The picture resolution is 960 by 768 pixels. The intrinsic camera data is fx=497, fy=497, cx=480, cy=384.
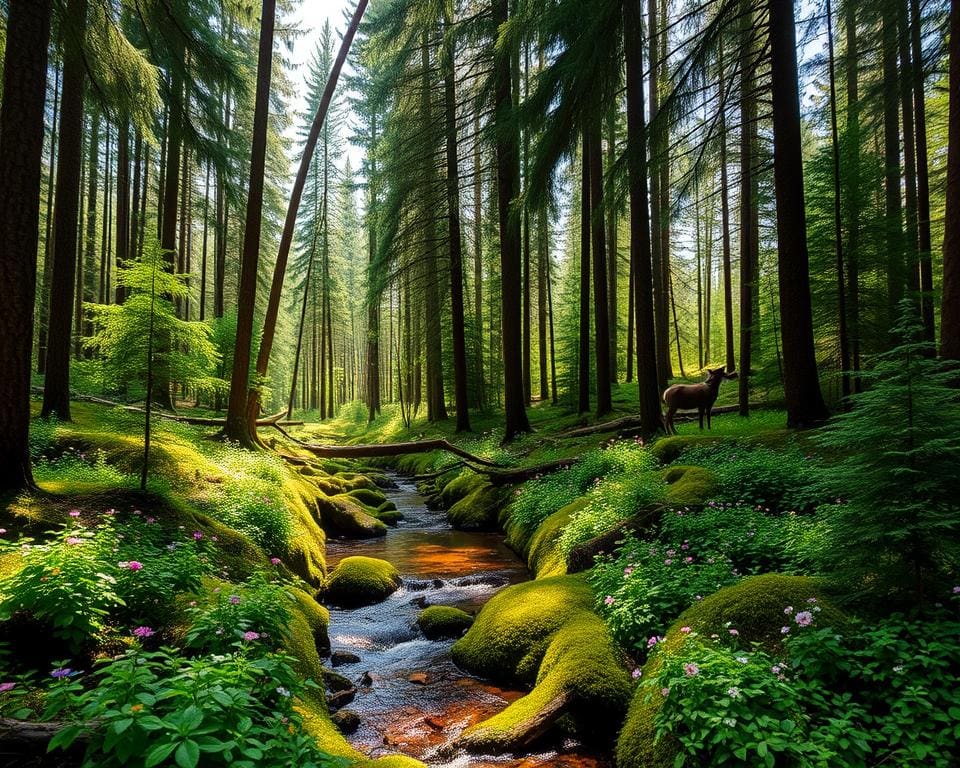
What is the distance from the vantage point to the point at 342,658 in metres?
5.56

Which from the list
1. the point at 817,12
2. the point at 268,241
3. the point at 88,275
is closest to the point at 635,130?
the point at 817,12

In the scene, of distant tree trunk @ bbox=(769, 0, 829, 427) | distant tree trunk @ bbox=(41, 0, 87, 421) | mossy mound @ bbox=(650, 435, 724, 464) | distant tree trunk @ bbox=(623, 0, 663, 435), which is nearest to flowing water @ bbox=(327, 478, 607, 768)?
mossy mound @ bbox=(650, 435, 724, 464)

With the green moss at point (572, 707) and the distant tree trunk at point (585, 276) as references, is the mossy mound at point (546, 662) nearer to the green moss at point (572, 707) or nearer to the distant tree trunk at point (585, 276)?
the green moss at point (572, 707)

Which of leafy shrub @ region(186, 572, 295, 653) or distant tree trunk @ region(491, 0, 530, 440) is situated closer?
leafy shrub @ region(186, 572, 295, 653)

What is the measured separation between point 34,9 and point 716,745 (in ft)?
26.7

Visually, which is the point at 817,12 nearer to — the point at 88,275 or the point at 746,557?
the point at 746,557

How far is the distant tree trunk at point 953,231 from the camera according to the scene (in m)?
5.64

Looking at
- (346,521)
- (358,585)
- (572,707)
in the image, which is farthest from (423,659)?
(346,521)

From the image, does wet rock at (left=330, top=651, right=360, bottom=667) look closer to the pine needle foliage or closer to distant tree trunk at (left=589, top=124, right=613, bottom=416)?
the pine needle foliage

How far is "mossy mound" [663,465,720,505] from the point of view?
6.14 meters

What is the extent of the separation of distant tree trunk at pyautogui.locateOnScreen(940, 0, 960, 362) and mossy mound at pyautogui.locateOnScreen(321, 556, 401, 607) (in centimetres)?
776

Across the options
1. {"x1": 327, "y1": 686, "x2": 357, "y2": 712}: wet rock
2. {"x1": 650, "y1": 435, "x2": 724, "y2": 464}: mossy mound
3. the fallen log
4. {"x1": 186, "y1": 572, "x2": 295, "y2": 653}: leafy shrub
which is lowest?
{"x1": 327, "y1": 686, "x2": 357, "y2": 712}: wet rock

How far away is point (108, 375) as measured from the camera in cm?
614

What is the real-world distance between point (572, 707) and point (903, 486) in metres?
2.78
